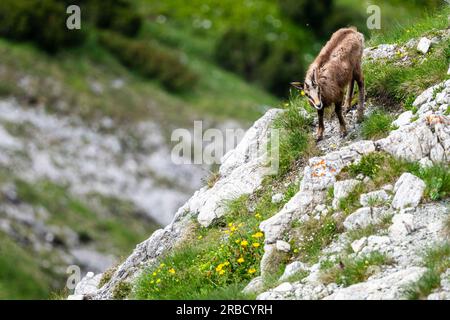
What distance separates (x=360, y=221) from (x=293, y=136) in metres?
3.83

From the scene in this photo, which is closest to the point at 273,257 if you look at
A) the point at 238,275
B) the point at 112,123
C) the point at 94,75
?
the point at 238,275

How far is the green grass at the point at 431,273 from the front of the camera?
34.1 feet

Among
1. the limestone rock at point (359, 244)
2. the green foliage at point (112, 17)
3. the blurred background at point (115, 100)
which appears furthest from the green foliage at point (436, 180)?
the green foliage at point (112, 17)

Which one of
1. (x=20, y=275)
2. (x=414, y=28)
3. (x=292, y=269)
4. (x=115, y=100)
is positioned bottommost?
(x=292, y=269)

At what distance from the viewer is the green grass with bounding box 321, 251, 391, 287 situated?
1120 cm

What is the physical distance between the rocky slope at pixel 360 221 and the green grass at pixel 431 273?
0.05 meters

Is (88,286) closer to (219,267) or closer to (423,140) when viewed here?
(219,267)

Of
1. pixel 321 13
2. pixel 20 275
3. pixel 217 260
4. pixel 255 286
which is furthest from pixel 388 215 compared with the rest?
pixel 321 13

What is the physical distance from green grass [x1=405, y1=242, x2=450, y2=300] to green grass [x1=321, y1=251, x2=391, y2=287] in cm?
65

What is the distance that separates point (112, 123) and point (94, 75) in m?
5.99

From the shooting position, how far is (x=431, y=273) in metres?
10.5

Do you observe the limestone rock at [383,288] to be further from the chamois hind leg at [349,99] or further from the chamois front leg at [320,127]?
the chamois hind leg at [349,99]

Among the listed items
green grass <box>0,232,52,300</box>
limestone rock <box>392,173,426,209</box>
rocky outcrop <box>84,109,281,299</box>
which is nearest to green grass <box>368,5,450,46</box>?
rocky outcrop <box>84,109,281,299</box>

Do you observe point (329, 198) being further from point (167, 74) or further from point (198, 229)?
point (167, 74)
